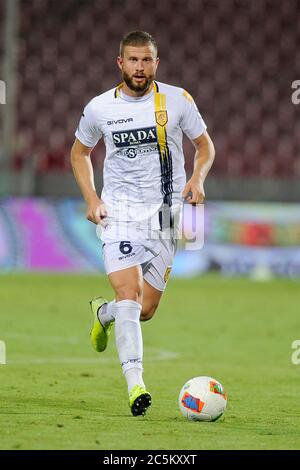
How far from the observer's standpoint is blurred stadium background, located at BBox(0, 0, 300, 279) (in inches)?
696

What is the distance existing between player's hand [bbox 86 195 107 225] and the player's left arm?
47cm

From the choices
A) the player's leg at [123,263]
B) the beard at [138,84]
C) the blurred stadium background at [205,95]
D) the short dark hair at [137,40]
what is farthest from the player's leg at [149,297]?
the blurred stadium background at [205,95]

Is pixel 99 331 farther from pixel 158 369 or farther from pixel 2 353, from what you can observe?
pixel 2 353

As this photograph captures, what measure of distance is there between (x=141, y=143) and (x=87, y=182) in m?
0.40

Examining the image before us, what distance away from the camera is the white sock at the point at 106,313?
655 cm

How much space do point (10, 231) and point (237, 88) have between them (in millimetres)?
6981

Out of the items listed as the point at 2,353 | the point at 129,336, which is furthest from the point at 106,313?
the point at 2,353

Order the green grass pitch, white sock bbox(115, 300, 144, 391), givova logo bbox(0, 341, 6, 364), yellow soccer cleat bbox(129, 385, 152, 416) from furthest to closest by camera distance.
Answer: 1. givova logo bbox(0, 341, 6, 364)
2. white sock bbox(115, 300, 144, 391)
3. yellow soccer cleat bbox(129, 385, 152, 416)
4. the green grass pitch

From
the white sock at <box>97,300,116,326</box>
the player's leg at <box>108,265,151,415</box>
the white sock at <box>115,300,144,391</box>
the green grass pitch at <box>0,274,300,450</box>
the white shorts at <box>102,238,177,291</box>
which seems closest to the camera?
the green grass pitch at <box>0,274,300,450</box>

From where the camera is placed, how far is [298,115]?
69.9 ft

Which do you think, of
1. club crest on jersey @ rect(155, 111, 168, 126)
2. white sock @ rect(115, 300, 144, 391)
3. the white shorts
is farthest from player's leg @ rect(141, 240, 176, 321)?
club crest on jersey @ rect(155, 111, 168, 126)

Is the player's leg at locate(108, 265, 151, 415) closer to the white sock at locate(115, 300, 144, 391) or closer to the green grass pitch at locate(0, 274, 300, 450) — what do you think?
the white sock at locate(115, 300, 144, 391)

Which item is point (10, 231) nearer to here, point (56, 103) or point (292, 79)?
point (56, 103)

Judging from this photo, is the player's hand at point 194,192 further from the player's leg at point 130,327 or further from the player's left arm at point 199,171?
the player's leg at point 130,327
